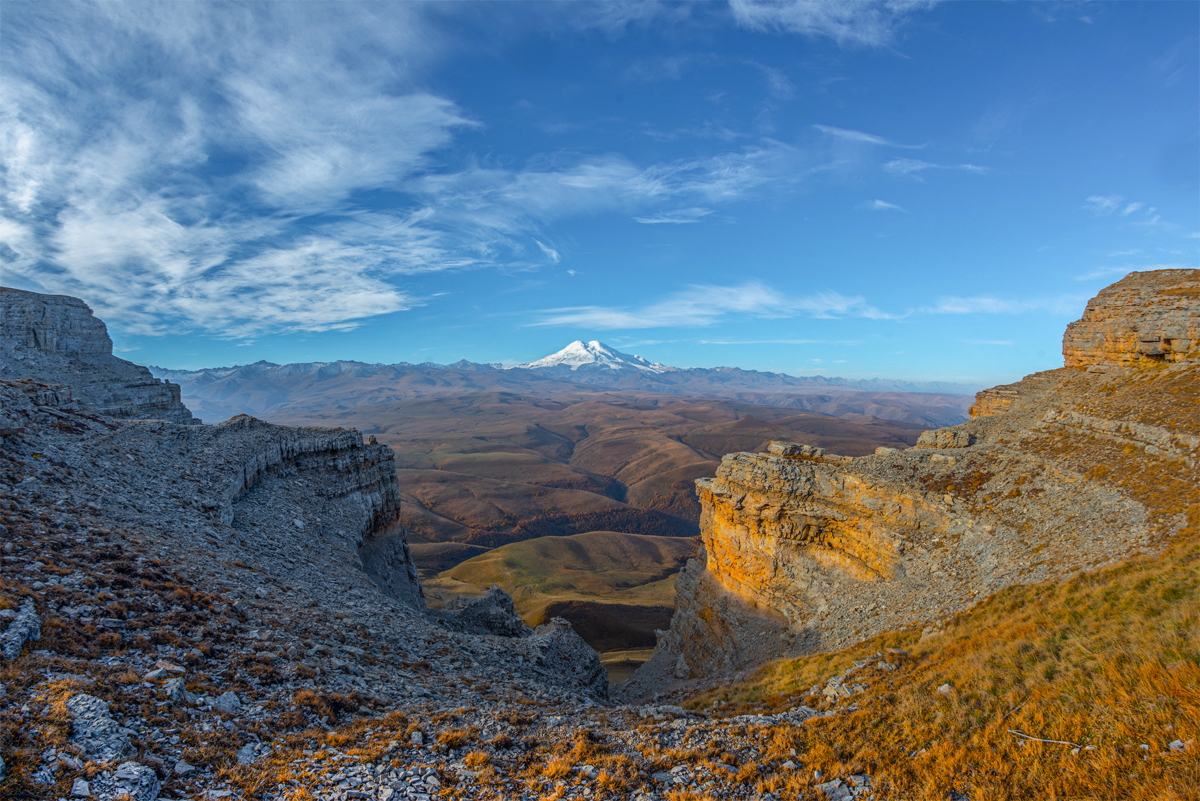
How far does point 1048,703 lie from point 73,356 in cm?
9088

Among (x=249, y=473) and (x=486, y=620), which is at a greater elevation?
(x=249, y=473)

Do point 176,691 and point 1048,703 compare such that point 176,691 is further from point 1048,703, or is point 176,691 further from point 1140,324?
point 1140,324

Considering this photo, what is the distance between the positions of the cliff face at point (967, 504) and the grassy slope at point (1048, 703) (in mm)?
3953

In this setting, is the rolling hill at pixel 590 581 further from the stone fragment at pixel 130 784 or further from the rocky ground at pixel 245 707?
the stone fragment at pixel 130 784

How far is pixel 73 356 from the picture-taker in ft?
187

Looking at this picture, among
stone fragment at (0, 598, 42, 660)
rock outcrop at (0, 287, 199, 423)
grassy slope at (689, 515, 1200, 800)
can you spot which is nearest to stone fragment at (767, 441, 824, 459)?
grassy slope at (689, 515, 1200, 800)

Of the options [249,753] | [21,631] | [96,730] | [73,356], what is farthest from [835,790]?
[73,356]

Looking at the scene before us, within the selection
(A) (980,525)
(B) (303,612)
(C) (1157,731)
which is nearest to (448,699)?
(B) (303,612)

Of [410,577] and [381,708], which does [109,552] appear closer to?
[381,708]

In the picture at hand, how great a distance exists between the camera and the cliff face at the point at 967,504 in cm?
2238

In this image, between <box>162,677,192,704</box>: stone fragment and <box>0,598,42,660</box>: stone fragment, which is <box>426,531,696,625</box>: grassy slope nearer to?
<box>0,598,42,660</box>: stone fragment

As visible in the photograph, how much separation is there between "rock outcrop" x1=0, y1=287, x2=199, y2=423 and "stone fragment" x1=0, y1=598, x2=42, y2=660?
48.9 m

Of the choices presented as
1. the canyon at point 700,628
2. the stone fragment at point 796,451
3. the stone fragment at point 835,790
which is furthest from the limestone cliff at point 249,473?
the stone fragment at point 796,451

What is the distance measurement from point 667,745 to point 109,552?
18714mm
